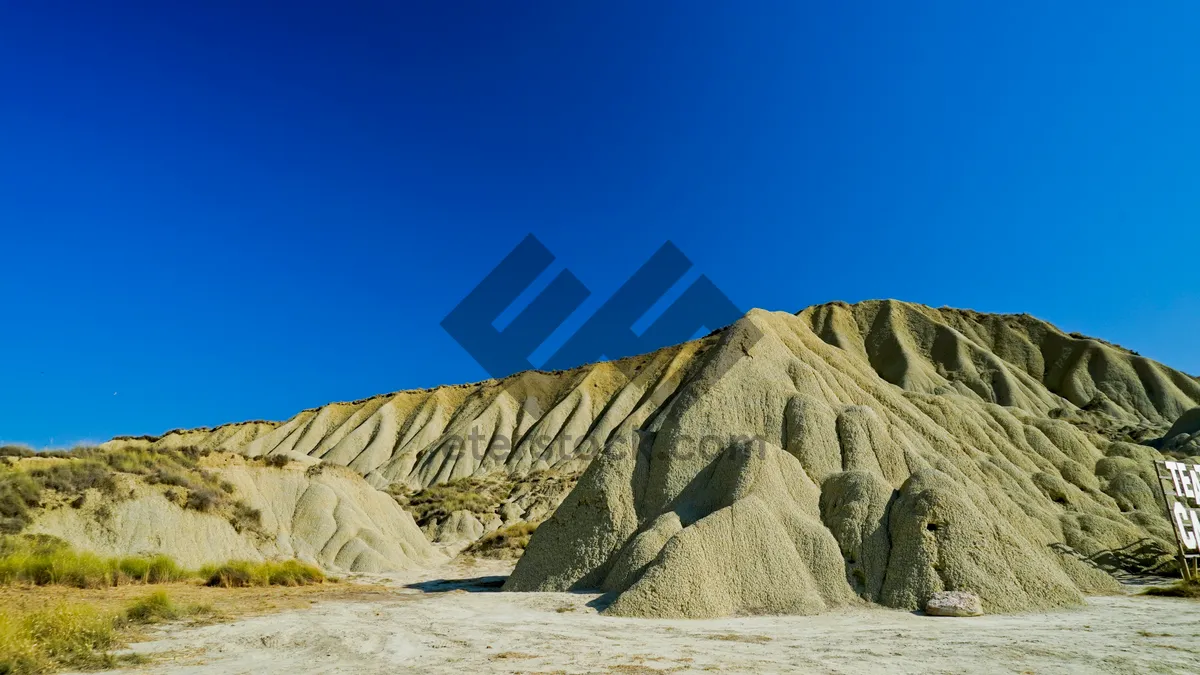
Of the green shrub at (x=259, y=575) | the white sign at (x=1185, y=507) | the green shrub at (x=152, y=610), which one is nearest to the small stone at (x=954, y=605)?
the white sign at (x=1185, y=507)

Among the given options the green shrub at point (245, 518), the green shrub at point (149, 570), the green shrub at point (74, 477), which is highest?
the green shrub at point (74, 477)

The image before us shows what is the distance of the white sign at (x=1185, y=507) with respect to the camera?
20516mm

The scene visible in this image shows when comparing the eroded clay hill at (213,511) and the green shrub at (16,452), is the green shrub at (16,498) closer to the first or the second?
the eroded clay hill at (213,511)

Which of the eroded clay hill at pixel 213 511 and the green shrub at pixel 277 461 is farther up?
the green shrub at pixel 277 461

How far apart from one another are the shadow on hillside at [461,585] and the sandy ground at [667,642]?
5050 mm

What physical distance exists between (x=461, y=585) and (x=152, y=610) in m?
10.8

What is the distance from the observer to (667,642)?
35.8ft

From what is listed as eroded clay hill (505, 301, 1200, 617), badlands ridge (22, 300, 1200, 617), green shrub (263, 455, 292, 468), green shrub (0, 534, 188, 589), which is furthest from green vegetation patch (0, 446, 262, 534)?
eroded clay hill (505, 301, 1200, 617)

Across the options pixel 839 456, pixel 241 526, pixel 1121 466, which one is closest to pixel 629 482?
pixel 839 456

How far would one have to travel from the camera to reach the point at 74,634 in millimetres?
8969

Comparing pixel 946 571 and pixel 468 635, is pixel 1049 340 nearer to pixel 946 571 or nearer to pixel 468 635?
pixel 946 571

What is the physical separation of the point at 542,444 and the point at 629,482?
49.0 m

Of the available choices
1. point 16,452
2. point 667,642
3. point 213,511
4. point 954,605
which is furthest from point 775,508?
point 16,452

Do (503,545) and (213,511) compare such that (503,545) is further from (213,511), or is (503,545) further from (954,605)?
(954,605)
